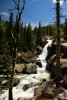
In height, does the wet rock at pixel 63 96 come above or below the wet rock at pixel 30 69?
above

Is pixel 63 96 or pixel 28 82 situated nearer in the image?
pixel 63 96

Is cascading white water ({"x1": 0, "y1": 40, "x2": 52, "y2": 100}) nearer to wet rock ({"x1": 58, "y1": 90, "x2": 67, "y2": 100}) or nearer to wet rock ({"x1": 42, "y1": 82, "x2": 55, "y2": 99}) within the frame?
wet rock ({"x1": 42, "y1": 82, "x2": 55, "y2": 99})

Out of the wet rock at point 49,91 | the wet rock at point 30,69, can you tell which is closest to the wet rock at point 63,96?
the wet rock at point 49,91

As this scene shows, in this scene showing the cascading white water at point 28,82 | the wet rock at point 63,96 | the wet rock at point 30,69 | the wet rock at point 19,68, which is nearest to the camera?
the wet rock at point 63,96

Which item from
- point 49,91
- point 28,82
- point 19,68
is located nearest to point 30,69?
point 19,68

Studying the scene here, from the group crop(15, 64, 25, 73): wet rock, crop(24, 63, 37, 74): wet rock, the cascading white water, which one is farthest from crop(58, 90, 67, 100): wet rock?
crop(15, 64, 25, 73): wet rock

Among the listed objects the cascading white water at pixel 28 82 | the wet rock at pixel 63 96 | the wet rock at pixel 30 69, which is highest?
the wet rock at pixel 63 96

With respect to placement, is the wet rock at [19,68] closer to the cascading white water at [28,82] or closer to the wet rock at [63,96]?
the cascading white water at [28,82]

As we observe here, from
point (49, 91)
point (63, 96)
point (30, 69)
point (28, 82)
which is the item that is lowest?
point (28, 82)

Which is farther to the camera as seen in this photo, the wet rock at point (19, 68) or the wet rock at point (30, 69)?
the wet rock at point (19, 68)

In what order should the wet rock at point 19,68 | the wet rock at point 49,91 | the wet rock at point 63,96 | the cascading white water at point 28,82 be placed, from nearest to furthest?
1. the wet rock at point 63,96
2. the wet rock at point 49,91
3. the cascading white water at point 28,82
4. the wet rock at point 19,68

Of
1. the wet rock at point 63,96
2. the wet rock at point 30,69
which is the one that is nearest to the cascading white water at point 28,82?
the wet rock at point 30,69

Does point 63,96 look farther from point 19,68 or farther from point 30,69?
point 19,68

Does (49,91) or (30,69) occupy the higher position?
(49,91)
